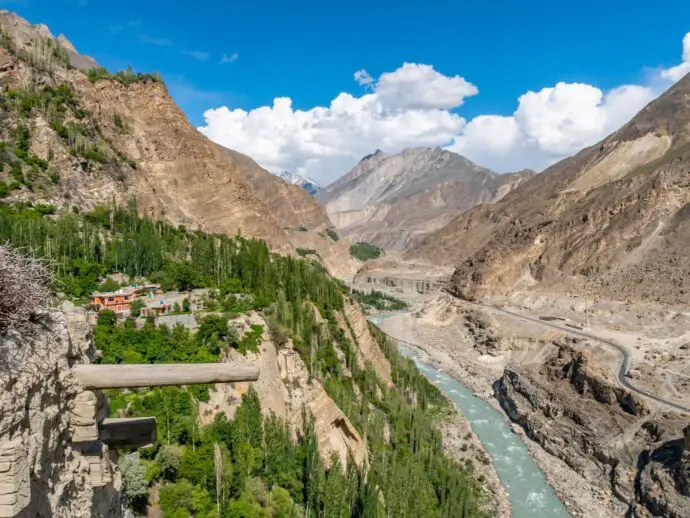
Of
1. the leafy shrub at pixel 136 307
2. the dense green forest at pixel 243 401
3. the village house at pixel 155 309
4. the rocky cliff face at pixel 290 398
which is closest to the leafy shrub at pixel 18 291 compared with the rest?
the dense green forest at pixel 243 401

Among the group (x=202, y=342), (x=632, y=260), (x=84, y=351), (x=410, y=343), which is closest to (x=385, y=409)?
(x=202, y=342)

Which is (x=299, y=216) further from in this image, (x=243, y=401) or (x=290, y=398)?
(x=243, y=401)

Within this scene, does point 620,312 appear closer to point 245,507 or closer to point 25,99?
point 245,507

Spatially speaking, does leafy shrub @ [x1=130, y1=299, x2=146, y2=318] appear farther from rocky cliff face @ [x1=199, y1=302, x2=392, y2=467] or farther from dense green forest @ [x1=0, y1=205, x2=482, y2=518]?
rocky cliff face @ [x1=199, y1=302, x2=392, y2=467]

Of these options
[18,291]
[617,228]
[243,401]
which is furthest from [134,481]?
[617,228]

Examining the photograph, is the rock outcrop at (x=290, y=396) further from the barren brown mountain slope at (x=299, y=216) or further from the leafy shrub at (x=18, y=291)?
the barren brown mountain slope at (x=299, y=216)

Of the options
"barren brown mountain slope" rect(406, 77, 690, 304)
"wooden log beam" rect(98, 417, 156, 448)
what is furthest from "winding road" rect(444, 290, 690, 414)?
"wooden log beam" rect(98, 417, 156, 448)

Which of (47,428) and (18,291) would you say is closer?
(18,291)
